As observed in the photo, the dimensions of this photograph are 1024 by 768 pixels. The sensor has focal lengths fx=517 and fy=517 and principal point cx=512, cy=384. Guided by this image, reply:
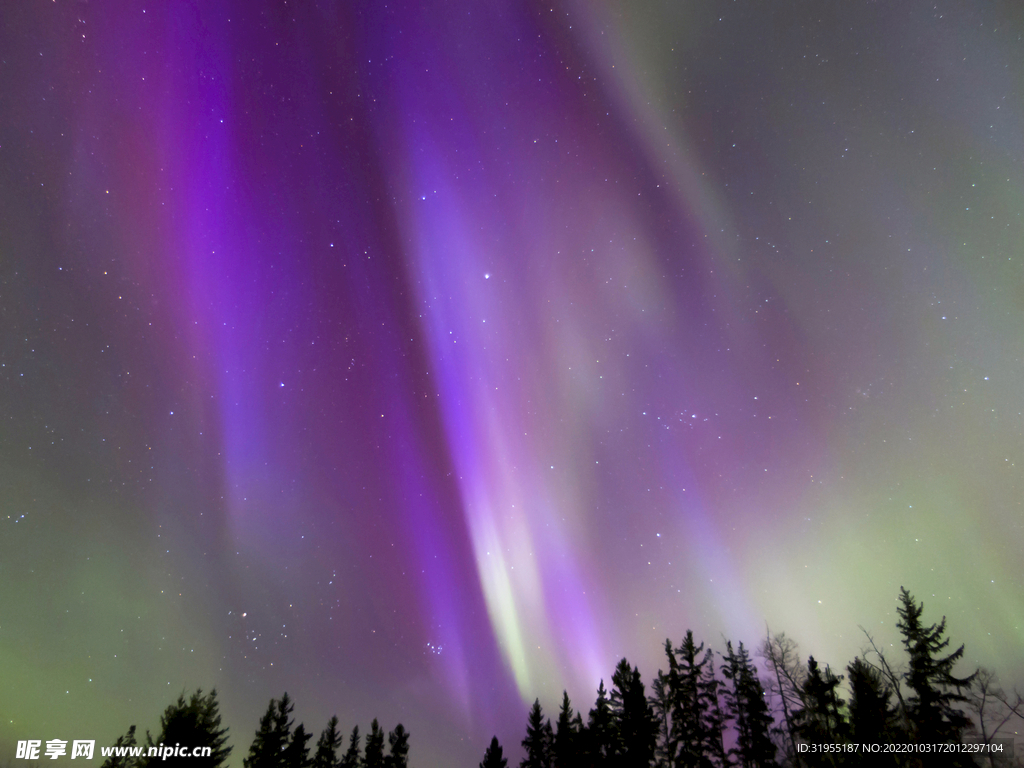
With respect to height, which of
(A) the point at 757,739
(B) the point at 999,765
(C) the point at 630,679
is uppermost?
(C) the point at 630,679

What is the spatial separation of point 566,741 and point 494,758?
23.4ft

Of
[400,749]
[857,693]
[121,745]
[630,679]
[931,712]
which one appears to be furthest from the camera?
[400,749]

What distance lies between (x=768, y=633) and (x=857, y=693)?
5219mm

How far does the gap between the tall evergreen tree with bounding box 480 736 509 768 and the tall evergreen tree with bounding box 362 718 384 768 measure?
11.6 m

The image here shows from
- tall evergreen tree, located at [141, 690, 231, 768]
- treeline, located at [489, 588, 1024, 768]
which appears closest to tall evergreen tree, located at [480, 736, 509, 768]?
treeline, located at [489, 588, 1024, 768]

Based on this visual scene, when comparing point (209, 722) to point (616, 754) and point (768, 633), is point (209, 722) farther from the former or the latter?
point (768, 633)

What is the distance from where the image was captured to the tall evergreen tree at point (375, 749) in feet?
157

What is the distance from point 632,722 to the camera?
34188 millimetres

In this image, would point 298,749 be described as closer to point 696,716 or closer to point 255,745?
point 255,745

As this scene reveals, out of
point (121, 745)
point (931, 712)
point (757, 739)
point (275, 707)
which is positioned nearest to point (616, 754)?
point (757, 739)

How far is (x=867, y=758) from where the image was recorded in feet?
→ 87.0

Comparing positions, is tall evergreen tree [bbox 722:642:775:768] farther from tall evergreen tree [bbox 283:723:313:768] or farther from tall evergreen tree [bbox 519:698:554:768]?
tall evergreen tree [bbox 283:723:313:768]

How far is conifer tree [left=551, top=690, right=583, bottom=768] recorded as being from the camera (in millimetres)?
38250

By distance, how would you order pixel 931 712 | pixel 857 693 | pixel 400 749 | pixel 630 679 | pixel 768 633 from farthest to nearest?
pixel 400 749
pixel 630 679
pixel 768 633
pixel 857 693
pixel 931 712
